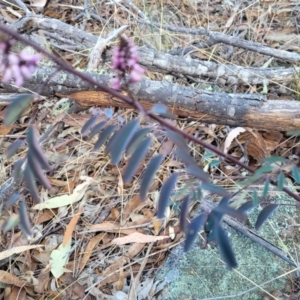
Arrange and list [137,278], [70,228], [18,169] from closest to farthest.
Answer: [18,169]
[137,278]
[70,228]

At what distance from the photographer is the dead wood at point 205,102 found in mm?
1225

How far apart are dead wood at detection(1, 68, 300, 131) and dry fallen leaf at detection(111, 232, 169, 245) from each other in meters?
0.36

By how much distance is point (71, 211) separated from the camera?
1.25 metres

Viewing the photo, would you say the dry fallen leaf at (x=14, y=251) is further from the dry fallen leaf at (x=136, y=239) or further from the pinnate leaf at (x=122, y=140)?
the pinnate leaf at (x=122, y=140)

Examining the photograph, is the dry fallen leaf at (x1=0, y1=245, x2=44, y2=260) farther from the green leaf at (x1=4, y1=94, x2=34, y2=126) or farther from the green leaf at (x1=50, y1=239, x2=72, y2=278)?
the green leaf at (x1=4, y1=94, x2=34, y2=126)

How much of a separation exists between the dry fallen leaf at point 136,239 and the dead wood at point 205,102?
1.17 feet

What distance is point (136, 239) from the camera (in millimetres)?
1146

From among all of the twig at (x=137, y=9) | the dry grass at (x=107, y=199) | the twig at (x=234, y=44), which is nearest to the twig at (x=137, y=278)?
the dry grass at (x=107, y=199)

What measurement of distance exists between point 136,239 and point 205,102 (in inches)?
16.2

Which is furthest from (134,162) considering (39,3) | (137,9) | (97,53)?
(39,3)

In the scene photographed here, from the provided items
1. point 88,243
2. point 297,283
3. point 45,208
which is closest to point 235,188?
point 297,283

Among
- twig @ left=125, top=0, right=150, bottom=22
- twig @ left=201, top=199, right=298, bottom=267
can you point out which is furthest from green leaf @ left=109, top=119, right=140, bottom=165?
twig @ left=125, top=0, right=150, bottom=22

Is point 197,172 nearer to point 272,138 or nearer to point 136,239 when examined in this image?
point 136,239

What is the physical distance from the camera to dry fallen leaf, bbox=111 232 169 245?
44.9 inches
